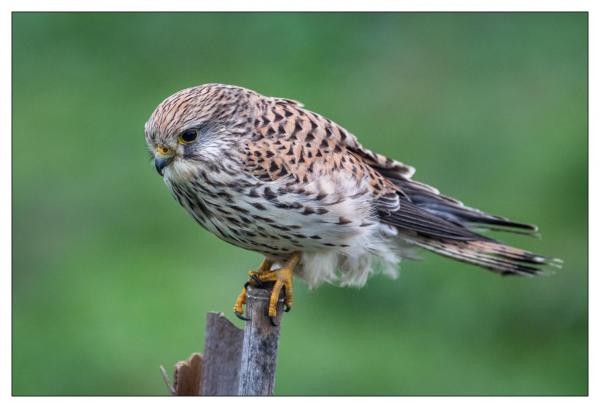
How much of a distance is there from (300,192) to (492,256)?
1107mm

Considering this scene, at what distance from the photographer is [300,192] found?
4461 mm

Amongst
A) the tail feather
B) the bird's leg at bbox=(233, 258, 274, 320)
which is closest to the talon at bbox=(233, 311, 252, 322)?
the bird's leg at bbox=(233, 258, 274, 320)

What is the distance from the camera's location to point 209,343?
441 centimetres

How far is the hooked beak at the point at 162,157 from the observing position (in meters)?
4.36

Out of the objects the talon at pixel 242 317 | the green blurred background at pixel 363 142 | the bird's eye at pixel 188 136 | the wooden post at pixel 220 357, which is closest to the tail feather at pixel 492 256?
the talon at pixel 242 317

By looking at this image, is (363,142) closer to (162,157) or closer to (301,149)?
(301,149)

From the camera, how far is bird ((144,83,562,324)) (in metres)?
4.38

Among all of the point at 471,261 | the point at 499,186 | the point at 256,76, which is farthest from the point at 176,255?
the point at 471,261

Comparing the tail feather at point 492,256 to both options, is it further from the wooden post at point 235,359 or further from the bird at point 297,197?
the wooden post at point 235,359

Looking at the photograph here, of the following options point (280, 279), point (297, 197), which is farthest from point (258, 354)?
point (297, 197)

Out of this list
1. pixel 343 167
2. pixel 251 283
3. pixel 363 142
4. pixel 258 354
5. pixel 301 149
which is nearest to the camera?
pixel 258 354

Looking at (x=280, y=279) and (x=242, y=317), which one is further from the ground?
(x=280, y=279)

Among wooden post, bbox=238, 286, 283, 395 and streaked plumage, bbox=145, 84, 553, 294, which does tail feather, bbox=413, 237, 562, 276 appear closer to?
streaked plumage, bbox=145, 84, 553, 294

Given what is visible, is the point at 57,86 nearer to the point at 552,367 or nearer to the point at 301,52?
the point at 301,52
